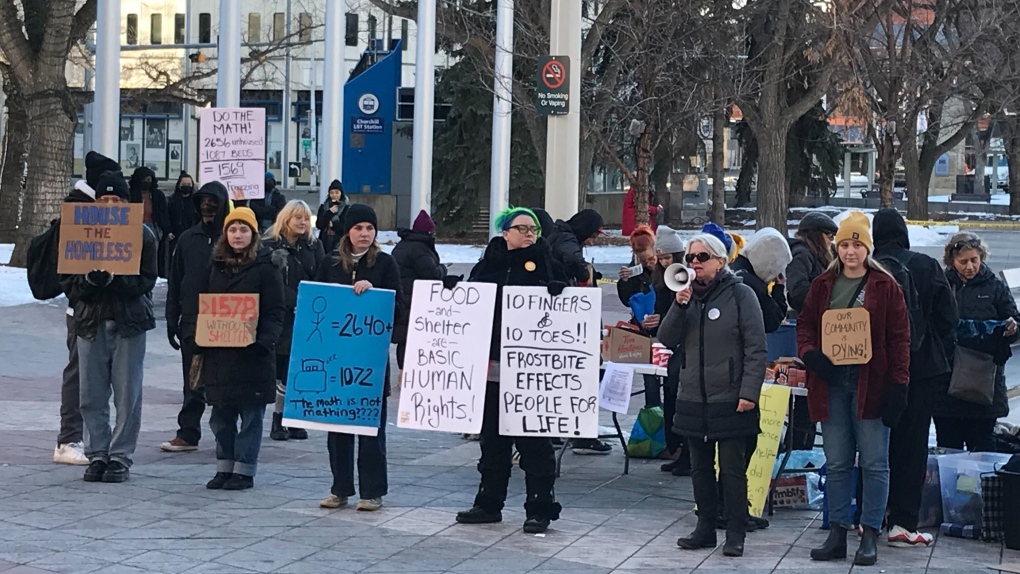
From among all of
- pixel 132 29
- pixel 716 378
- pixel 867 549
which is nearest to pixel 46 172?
pixel 716 378

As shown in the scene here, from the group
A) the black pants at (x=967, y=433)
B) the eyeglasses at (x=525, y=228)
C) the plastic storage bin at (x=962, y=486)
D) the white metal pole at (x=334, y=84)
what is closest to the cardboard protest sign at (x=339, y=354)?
the eyeglasses at (x=525, y=228)

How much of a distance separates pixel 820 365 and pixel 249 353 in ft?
11.5

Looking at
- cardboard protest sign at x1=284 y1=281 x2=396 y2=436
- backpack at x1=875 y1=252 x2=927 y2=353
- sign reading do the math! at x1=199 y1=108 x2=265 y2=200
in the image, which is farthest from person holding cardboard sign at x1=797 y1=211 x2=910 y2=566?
sign reading do the math! at x1=199 y1=108 x2=265 y2=200

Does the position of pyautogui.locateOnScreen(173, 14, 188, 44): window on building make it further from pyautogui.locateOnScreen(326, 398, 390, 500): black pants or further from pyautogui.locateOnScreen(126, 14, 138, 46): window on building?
pyautogui.locateOnScreen(326, 398, 390, 500): black pants

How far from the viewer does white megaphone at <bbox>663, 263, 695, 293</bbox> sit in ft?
25.5

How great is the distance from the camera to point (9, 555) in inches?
285

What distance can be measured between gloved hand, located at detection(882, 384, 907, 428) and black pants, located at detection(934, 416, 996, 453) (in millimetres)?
1905

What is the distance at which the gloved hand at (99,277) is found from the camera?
8938 millimetres

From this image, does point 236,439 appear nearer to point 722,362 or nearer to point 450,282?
point 450,282

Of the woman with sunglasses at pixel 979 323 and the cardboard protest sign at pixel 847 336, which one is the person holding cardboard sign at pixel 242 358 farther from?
the woman with sunglasses at pixel 979 323

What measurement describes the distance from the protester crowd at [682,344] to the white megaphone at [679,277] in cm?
4

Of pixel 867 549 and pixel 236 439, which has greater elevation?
pixel 236 439

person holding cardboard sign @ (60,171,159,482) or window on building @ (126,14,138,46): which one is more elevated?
window on building @ (126,14,138,46)

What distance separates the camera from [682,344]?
8156 mm
